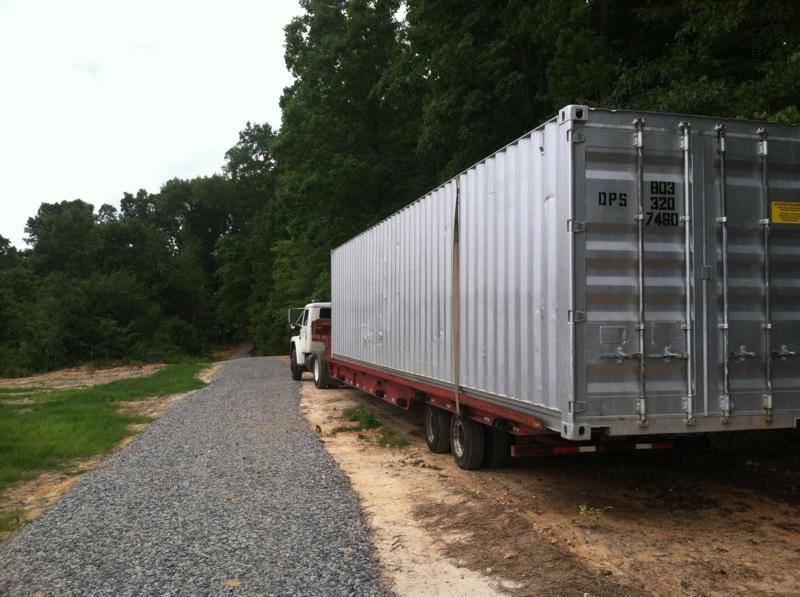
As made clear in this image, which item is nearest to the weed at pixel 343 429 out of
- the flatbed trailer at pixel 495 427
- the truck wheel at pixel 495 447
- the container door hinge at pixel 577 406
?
the flatbed trailer at pixel 495 427

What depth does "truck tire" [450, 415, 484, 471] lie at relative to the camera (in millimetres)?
7677

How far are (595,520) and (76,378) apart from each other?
2596 centimetres

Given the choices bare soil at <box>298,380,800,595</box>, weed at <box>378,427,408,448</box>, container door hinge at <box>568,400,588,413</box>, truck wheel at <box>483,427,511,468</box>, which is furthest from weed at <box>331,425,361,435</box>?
container door hinge at <box>568,400,588,413</box>

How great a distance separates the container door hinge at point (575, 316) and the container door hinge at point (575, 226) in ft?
2.16

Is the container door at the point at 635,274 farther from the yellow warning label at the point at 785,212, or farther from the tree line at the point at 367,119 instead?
the tree line at the point at 367,119

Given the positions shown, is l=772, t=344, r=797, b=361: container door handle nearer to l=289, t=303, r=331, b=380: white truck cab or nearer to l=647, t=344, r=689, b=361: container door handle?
l=647, t=344, r=689, b=361: container door handle

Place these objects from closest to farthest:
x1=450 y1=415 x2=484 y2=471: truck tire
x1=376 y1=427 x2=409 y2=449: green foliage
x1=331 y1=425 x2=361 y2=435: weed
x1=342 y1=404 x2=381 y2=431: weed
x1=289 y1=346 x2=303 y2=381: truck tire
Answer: x1=450 y1=415 x2=484 y2=471: truck tire → x1=376 y1=427 x2=409 y2=449: green foliage → x1=331 y1=425 x2=361 y2=435: weed → x1=342 y1=404 x2=381 y2=431: weed → x1=289 y1=346 x2=303 y2=381: truck tire

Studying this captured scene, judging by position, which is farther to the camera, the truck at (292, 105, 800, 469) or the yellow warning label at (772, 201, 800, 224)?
the yellow warning label at (772, 201, 800, 224)

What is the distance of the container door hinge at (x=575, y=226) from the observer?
5367mm

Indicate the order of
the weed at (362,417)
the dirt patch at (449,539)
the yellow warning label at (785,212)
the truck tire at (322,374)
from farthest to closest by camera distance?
the truck tire at (322,374) → the weed at (362,417) → the yellow warning label at (785,212) → the dirt patch at (449,539)

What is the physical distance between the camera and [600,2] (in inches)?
605

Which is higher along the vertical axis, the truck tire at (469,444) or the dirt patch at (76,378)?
the truck tire at (469,444)

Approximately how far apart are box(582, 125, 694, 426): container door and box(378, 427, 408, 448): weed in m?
5.00

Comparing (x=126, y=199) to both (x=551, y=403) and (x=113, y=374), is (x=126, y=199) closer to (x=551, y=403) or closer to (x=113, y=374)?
(x=113, y=374)
